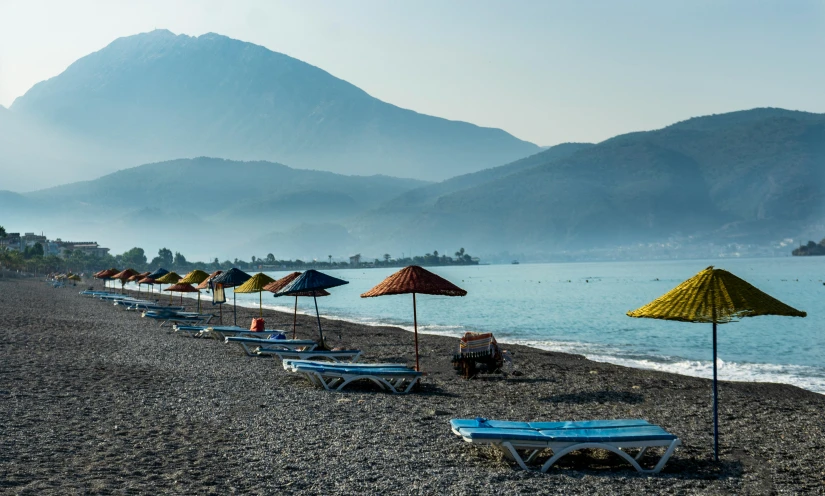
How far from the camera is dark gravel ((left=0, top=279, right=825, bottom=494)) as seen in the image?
7066 millimetres

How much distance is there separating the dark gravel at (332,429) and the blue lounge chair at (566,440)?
0.52ft

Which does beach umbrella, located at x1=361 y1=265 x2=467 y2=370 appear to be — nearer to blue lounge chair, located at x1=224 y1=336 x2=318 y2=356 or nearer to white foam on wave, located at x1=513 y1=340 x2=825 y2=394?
blue lounge chair, located at x1=224 y1=336 x2=318 y2=356

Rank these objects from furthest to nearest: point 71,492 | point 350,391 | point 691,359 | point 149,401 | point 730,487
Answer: point 691,359 → point 350,391 → point 149,401 → point 730,487 → point 71,492

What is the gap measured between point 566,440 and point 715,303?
2.09 meters

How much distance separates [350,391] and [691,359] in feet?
46.7

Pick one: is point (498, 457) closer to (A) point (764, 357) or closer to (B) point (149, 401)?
(B) point (149, 401)

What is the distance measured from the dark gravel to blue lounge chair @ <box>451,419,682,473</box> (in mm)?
160

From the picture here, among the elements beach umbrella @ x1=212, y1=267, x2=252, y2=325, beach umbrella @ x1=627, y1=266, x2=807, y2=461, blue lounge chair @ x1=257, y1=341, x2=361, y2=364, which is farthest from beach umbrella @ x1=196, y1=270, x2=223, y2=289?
beach umbrella @ x1=627, y1=266, x2=807, y2=461

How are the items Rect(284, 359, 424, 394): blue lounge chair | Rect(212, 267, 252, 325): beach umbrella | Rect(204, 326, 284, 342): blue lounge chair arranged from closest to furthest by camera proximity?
Rect(284, 359, 424, 394): blue lounge chair
Rect(204, 326, 284, 342): blue lounge chair
Rect(212, 267, 252, 325): beach umbrella

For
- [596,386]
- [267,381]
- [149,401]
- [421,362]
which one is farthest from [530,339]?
[149,401]

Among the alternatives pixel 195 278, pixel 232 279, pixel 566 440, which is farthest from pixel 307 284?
pixel 195 278

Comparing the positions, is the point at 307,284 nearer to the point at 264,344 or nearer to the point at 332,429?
the point at 264,344

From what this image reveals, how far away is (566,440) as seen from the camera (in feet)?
24.6

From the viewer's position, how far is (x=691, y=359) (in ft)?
76.2
